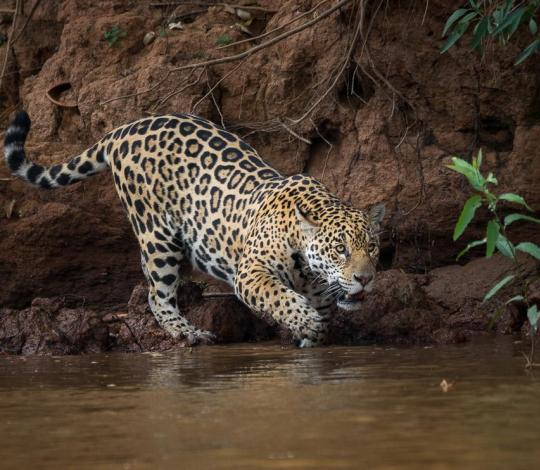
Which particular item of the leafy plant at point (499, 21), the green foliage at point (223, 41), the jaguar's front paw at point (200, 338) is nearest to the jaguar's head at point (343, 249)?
the jaguar's front paw at point (200, 338)

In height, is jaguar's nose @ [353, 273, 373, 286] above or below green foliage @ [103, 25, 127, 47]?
below

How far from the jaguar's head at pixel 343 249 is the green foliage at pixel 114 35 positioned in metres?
3.26

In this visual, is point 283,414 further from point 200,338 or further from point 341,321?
point 200,338

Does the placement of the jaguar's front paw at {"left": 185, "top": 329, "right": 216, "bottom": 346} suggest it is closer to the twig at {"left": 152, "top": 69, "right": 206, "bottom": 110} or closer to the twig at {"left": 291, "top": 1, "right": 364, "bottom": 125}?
the twig at {"left": 291, "top": 1, "right": 364, "bottom": 125}

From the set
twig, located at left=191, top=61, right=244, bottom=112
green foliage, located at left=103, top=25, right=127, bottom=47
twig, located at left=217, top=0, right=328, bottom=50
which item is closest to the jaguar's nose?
twig, located at left=217, top=0, right=328, bottom=50

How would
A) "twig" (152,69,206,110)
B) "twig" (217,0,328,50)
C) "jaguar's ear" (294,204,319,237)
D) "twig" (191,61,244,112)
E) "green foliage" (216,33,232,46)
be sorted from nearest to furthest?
"jaguar's ear" (294,204,319,237) → "twig" (217,0,328,50) → "twig" (191,61,244,112) → "twig" (152,69,206,110) → "green foliage" (216,33,232,46)

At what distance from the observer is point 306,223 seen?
8492mm

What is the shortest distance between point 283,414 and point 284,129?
19.8 ft

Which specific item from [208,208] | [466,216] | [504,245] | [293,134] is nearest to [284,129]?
[293,134]

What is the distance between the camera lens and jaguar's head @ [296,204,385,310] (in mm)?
8141

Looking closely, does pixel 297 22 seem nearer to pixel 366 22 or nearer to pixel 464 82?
pixel 366 22

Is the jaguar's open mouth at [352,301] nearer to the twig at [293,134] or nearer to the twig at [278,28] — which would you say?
the twig at [293,134]

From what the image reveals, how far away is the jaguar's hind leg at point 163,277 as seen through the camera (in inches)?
366

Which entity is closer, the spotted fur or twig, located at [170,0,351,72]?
the spotted fur
